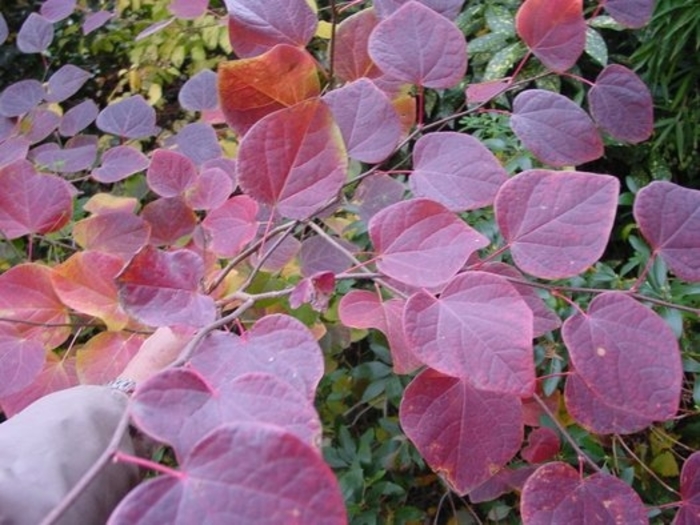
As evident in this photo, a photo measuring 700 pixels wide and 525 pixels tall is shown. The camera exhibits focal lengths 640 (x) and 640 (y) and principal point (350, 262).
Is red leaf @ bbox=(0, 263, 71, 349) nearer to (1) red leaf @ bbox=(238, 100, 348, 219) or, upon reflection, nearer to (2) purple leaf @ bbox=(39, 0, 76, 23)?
(1) red leaf @ bbox=(238, 100, 348, 219)

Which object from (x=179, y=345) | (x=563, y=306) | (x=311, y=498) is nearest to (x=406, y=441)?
(x=563, y=306)

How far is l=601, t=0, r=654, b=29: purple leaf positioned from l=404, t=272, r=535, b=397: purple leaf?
0.43 metres

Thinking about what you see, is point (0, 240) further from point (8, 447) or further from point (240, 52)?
point (8, 447)

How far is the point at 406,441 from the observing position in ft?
3.39

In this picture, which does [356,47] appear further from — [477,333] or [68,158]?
[68,158]

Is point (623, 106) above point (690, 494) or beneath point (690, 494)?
above

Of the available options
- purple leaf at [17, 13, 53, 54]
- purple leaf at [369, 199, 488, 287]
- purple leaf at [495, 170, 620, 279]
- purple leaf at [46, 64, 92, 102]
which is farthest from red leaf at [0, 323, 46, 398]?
purple leaf at [17, 13, 53, 54]

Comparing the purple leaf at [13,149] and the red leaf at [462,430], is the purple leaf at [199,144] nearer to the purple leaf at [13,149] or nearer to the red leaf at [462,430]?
the purple leaf at [13,149]

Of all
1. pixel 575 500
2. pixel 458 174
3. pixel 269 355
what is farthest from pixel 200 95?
pixel 575 500

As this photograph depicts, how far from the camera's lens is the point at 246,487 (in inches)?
11.0

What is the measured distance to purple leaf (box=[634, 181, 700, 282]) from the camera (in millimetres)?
525

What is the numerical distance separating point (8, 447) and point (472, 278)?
1.09 ft

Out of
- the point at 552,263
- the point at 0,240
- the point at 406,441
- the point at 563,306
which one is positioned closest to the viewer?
the point at 552,263

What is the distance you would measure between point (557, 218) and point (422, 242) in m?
0.11
